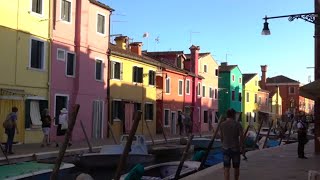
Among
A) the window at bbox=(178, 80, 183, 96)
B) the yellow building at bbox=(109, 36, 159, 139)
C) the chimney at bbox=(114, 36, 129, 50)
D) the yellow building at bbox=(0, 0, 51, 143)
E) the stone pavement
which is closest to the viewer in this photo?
the stone pavement

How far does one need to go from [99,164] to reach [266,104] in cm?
6596

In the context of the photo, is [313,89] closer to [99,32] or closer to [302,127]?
[302,127]

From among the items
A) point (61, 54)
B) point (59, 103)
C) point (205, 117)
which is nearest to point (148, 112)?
point (59, 103)

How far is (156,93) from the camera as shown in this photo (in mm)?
43219

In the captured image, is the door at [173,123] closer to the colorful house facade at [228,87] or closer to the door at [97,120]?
the door at [97,120]

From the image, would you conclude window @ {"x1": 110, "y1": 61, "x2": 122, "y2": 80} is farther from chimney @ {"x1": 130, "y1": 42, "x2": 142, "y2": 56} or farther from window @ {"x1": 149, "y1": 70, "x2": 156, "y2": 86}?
chimney @ {"x1": 130, "y1": 42, "x2": 142, "y2": 56}

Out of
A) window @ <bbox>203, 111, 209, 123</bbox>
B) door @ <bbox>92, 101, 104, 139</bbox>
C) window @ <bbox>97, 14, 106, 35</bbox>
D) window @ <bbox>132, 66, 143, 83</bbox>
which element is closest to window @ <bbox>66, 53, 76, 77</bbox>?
door @ <bbox>92, 101, 104, 139</bbox>

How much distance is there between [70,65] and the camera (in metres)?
31.0

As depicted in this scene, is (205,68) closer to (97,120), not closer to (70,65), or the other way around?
(97,120)

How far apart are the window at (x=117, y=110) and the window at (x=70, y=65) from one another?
504cm

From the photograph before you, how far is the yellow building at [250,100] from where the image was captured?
72.2m

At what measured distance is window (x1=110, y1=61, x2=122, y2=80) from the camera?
1398 inches

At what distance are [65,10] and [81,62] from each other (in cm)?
324

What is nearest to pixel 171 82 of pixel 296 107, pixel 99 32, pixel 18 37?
pixel 99 32
